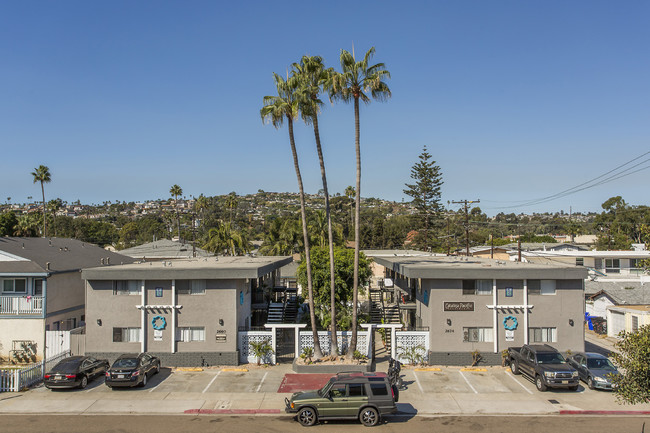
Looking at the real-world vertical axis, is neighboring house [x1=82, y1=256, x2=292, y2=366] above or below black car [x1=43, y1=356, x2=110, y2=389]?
above

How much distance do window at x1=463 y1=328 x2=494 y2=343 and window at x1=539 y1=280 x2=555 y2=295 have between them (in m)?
3.45

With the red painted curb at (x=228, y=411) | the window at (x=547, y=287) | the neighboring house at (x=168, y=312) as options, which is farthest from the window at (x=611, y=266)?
the red painted curb at (x=228, y=411)

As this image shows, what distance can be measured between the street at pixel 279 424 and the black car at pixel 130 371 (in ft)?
9.63

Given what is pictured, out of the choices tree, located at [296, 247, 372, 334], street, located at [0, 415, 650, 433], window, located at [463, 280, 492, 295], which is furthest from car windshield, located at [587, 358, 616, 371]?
tree, located at [296, 247, 372, 334]

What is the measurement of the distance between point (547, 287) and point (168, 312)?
66.0 ft

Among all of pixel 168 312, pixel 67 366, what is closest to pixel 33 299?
pixel 67 366

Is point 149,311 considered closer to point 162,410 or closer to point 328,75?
point 162,410

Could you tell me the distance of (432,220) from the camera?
78812 mm

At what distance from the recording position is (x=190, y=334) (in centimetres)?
2580

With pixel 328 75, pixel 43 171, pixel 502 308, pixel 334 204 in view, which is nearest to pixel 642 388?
pixel 502 308

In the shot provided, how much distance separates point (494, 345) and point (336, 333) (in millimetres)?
8318

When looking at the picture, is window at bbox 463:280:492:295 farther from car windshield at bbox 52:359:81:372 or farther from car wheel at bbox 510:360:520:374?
car windshield at bbox 52:359:81:372

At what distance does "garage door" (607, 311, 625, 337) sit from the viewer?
111 ft

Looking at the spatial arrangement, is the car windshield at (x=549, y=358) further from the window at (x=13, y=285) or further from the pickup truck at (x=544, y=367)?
the window at (x=13, y=285)
